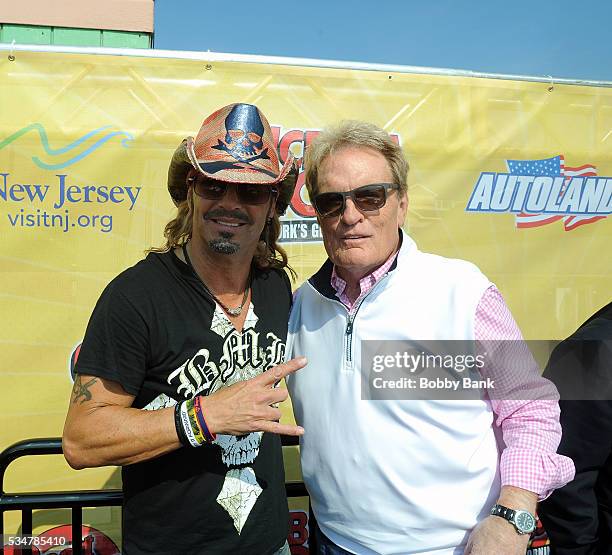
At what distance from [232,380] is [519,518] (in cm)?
85

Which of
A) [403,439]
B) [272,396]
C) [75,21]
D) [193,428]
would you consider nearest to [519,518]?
[403,439]

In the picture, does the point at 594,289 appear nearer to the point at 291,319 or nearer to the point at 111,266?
the point at 291,319

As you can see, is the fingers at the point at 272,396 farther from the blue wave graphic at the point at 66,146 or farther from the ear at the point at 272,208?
the blue wave graphic at the point at 66,146

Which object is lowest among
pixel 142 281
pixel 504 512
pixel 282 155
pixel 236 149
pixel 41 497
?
pixel 41 497

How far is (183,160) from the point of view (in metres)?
1.87

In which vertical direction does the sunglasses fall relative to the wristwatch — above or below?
above

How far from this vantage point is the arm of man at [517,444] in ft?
4.16

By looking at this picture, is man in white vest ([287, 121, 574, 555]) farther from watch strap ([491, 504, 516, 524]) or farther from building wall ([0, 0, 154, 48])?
building wall ([0, 0, 154, 48])

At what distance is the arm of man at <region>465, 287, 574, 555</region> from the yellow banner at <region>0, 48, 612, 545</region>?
1847mm

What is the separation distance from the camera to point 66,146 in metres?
2.92

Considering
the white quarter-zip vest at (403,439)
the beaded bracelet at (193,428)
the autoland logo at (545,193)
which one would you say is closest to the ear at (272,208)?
the white quarter-zip vest at (403,439)

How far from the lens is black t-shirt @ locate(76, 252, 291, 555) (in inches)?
57.1

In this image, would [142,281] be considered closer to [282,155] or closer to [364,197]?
[364,197]

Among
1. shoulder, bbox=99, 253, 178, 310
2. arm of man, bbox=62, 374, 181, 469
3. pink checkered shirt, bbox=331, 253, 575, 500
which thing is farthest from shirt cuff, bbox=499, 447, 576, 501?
shoulder, bbox=99, 253, 178, 310
